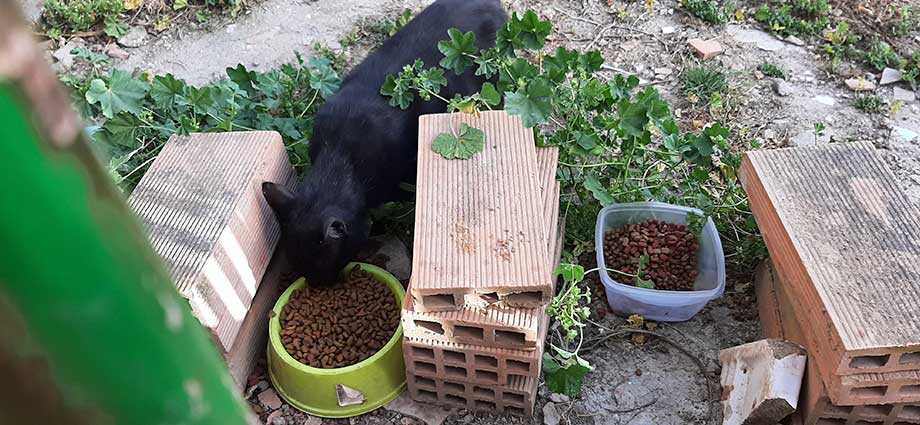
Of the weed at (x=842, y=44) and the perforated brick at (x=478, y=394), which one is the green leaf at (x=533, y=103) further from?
the weed at (x=842, y=44)

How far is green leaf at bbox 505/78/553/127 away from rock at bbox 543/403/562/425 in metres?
1.02

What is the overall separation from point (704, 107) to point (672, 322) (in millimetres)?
1421

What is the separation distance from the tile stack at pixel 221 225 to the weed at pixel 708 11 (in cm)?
269

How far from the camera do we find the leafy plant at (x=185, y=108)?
324 cm

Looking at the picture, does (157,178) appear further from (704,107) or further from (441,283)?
(704,107)

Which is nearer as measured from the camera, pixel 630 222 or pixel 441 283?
pixel 441 283

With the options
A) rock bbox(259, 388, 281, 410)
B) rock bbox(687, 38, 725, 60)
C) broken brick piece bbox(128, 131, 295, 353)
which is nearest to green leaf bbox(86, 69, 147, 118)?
broken brick piece bbox(128, 131, 295, 353)

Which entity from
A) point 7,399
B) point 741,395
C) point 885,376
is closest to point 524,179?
point 741,395

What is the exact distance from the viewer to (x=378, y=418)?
2.72 metres

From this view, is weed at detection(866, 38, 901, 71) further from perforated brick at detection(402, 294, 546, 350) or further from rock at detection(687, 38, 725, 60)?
perforated brick at detection(402, 294, 546, 350)

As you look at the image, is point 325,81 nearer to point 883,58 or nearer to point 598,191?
point 598,191

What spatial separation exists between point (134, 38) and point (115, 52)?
0.16 m

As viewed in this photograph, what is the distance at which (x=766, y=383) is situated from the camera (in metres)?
2.31

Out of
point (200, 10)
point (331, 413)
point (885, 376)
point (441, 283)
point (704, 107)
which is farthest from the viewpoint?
point (200, 10)
